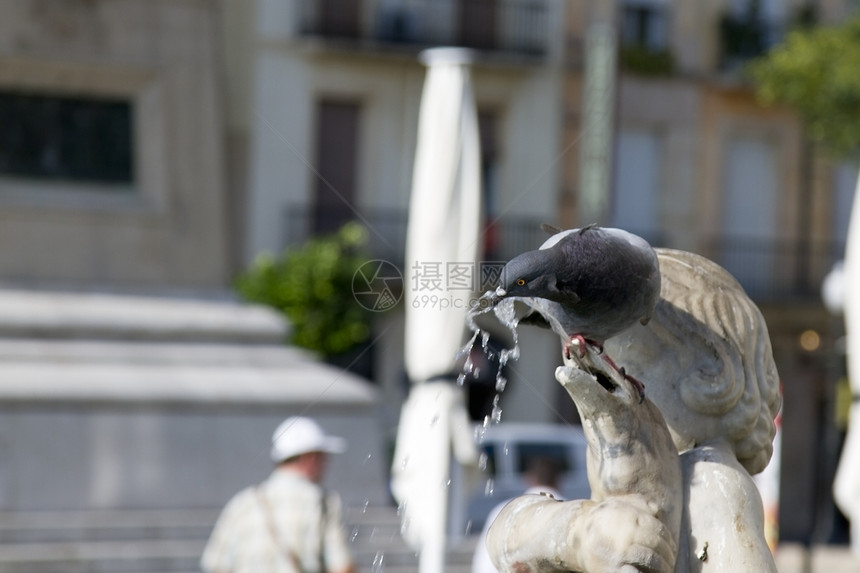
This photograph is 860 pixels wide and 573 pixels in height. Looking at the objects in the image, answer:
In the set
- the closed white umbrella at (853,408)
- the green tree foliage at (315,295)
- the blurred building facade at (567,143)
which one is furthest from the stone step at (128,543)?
the blurred building facade at (567,143)

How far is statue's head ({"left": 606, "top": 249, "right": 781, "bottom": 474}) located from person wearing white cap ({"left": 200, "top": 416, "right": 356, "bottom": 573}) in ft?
11.6

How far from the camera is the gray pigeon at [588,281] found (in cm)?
193

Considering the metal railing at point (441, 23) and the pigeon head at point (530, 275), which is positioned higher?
the pigeon head at point (530, 275)

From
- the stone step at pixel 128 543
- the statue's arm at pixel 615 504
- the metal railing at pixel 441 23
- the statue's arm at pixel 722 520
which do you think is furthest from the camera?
the metal railing at pixel 441 23

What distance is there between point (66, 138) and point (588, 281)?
8.73 m

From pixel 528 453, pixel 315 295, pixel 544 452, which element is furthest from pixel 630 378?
pixel 315 295

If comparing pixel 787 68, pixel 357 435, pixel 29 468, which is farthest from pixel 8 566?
pixel 787 68

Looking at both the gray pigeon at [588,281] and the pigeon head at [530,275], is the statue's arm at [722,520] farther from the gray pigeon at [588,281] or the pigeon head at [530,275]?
the pigeon head at [530,275]

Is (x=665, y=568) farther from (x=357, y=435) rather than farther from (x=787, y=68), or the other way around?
(x=787, y=68)

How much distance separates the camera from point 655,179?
27578mm

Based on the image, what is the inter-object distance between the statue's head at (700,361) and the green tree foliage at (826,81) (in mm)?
20140

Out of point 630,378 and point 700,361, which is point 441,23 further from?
point 630,378

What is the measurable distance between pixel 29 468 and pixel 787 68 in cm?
1614

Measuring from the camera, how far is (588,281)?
1.95m
